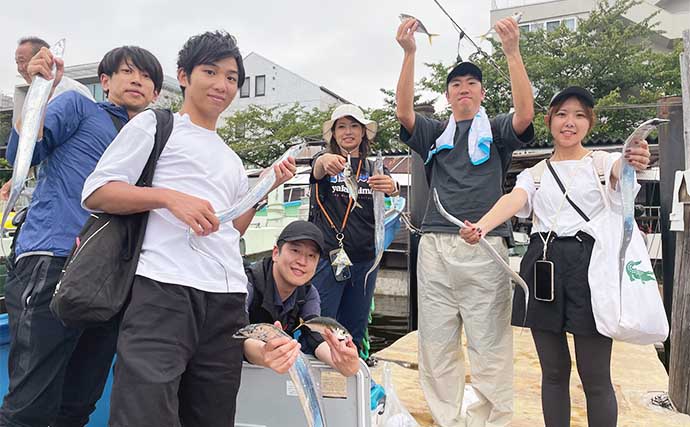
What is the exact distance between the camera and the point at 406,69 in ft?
9.84

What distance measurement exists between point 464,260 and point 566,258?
622mm

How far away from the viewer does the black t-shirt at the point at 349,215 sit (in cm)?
365

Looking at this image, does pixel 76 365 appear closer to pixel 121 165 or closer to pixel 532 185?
pixel 121 165

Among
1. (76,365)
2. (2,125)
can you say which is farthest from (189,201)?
(2,125)

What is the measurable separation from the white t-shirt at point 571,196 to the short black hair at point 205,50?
193 cm

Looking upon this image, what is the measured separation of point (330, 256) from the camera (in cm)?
355

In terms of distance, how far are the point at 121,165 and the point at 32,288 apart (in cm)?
84

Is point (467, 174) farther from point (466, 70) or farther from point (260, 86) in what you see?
point (260, 86)

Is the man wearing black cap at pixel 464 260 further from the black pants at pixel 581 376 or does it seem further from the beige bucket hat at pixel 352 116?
the beige bucket hat at pixel 352 116

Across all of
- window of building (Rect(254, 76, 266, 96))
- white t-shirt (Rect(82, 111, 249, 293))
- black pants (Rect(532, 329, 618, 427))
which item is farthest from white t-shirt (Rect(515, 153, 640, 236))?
window of building (Rect(254, 76, 266, 96))

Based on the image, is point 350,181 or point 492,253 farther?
point 350,181

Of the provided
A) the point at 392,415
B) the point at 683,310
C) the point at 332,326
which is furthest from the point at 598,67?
the point at 332,326

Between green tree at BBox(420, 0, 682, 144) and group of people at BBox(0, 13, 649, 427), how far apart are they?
47.1 feet

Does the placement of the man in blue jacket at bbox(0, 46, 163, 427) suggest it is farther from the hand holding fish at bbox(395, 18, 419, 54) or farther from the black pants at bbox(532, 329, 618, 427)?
the black pants at bbox(532, 329, 618, 427)
